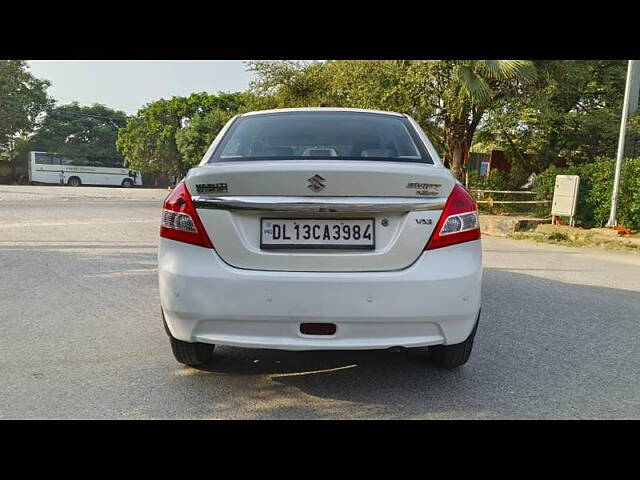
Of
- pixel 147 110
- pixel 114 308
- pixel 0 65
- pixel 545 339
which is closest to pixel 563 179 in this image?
pixel 545 339

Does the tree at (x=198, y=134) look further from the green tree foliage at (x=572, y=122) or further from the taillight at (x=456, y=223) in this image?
the taillight at (x=456, y=223)

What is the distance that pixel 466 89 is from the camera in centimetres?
1365

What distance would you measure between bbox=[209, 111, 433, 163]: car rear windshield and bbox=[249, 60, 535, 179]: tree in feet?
34.6

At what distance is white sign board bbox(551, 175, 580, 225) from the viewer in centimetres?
1199

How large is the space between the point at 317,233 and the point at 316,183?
25 centimetres

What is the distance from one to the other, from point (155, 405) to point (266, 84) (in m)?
19.9

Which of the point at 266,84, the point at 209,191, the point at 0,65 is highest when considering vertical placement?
the point at 0,65

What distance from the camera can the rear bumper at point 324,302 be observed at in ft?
8.45

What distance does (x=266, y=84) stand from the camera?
21344 millimetres

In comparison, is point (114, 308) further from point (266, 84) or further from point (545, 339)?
point (266, 84)

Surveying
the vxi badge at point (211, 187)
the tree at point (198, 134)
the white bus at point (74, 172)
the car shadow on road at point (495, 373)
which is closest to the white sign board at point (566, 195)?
the car shadow on road at point (495, 373)

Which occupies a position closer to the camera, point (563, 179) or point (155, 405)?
point (155, 405)

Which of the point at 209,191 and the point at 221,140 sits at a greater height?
the point at 221,140
